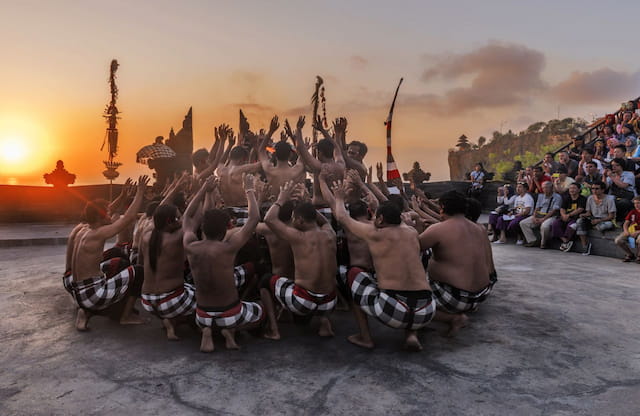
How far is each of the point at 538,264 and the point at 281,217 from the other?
18.7ft

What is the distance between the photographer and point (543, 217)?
32.4ft

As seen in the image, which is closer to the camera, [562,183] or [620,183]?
[620,183]

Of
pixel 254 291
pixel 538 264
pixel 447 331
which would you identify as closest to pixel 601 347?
pixel 447 331

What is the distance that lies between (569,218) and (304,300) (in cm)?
796

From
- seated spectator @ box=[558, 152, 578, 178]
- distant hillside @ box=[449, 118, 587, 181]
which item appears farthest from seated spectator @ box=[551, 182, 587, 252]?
distant hillside @ box=[449, 118, 587, 181]

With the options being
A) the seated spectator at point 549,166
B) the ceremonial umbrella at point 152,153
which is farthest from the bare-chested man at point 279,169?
the ceremonial umbrella at point 152,153

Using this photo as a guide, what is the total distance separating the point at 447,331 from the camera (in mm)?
3979

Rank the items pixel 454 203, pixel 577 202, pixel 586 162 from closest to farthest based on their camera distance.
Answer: pixel 454 203 → pixel 577 202 → pixel 586 162

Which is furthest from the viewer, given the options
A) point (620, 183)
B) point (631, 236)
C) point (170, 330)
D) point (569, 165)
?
point (569, 165)

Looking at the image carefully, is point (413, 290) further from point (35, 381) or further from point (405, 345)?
point (35, 381)

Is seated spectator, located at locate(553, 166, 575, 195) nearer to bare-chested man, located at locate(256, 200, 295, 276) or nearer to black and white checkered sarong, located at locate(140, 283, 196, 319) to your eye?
bare-chested man, located at locate(256, 200, 295, 276)

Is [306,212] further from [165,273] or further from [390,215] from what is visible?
[165,273]

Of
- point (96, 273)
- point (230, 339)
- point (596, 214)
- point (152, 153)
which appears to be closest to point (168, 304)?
point (230, 339)

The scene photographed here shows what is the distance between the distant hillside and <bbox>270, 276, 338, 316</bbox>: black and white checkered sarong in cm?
5959
